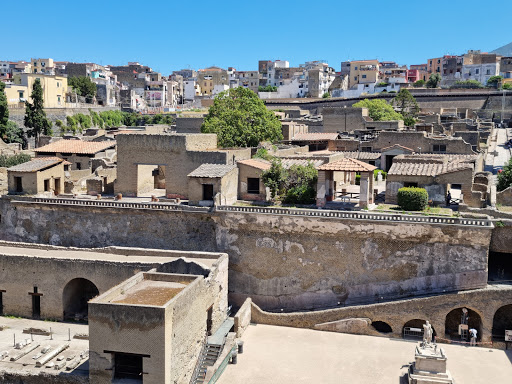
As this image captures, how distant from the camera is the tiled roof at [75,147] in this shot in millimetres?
42688

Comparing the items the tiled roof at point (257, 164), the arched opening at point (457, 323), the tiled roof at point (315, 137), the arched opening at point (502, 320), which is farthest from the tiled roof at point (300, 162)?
the arched opening at point (502, 320)

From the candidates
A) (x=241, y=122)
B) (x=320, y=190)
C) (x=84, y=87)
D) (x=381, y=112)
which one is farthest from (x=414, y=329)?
(x=84, y=87)

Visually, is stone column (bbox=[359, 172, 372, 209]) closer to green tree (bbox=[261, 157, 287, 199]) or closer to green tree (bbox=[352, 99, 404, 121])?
green tree (bbox=[261, 157, 287, 199])

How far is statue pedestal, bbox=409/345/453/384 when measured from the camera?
18.9 meters

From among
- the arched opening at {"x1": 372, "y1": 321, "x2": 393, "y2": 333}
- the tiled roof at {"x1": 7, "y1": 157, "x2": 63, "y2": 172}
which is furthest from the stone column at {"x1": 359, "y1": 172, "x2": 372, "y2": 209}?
the tiled roof at {"x1": 7, "y1": 157, "x2": 63, "y2": 172}

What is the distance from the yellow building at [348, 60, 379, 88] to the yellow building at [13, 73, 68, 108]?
50639mm


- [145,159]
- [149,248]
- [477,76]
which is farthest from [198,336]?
[477,76]

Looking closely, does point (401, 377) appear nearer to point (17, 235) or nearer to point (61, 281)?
point (61, 281)

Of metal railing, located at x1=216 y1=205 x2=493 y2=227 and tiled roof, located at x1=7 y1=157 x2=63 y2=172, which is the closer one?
metal railing, located at x1=216 y1=205 x2=493 y2=227

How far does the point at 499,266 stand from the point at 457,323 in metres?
3.68

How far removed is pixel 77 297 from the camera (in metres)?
25.7

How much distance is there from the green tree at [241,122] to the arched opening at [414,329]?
21.7m

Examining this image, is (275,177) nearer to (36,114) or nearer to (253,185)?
(253,185)

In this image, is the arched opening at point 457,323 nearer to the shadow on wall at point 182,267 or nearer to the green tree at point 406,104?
the shadow on wall at point 182,267
